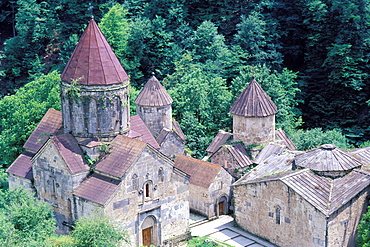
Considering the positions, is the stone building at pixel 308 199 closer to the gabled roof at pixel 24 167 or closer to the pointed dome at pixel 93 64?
the pointed dome at pixel 93 64

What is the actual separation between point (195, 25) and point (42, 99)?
2514 cm

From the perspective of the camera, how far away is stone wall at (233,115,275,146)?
3797 cm

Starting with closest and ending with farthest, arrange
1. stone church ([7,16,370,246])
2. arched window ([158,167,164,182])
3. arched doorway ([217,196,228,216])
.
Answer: stone church ([7,16,370,246]) → arched window ([158,167,164,182]) → arched doorway ([217,196,228,216])

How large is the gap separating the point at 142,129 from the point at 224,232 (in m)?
8.11

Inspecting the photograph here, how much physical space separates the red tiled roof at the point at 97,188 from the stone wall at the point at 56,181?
447 millimetres

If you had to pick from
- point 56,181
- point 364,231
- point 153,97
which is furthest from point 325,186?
point 56,181

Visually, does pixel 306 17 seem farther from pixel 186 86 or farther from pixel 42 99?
pixel 42 99

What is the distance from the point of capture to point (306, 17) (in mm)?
62062

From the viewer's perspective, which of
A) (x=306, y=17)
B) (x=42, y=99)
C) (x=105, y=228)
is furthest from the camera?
(x=306, y=17)

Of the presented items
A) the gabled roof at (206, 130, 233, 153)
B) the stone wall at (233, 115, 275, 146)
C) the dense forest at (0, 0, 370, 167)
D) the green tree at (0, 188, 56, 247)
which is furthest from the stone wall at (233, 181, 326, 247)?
the dense forest at (0, 0, 370, 167)

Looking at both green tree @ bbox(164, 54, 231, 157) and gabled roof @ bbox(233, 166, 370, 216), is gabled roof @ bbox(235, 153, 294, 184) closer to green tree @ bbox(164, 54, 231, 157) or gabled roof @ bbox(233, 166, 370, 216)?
gabled roof @ bbox(233, 166, 370, 216)

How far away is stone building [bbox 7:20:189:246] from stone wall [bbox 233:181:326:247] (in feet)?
12.9

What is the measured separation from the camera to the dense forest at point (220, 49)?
53438 mm

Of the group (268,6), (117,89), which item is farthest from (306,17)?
(117,89)
